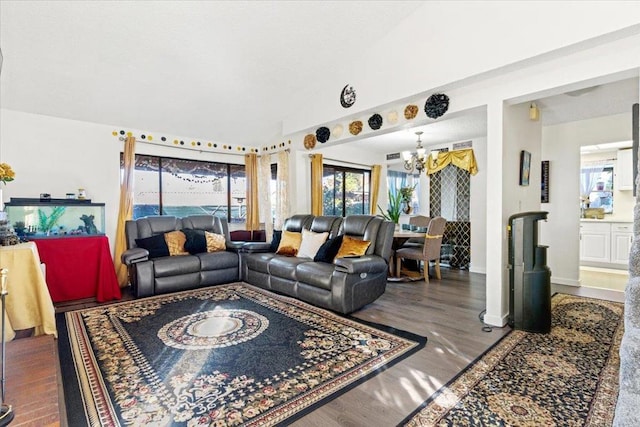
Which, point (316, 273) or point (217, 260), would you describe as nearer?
point (316, 273)

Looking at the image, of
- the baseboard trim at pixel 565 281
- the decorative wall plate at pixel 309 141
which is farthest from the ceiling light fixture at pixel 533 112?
the decorative wall plate at pixel 309 141

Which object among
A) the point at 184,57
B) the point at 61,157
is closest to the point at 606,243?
the point at 184,57

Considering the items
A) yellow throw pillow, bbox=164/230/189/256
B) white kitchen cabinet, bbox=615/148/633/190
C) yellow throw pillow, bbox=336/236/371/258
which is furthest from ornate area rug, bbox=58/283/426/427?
white kitchen cabinet, bbox=615/148/633/190

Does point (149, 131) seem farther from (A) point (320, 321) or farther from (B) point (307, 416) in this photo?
(B) point (307, 416)

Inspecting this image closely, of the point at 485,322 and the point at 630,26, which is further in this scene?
the point at 485,322

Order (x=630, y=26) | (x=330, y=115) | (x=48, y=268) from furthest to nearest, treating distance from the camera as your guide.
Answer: (x=330, y=115)
(x=48, y=268)
(x=630, y=26)

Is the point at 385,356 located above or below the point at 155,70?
below

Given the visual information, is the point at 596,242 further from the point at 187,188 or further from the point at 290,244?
the point at 187,188

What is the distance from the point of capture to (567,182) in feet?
15.4

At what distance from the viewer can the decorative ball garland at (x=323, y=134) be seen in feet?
15.5

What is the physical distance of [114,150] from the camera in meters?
4.62

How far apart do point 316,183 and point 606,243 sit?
5278 millimetres

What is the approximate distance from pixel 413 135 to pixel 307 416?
5.01 meters

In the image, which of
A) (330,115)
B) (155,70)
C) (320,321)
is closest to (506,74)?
(330,115)
